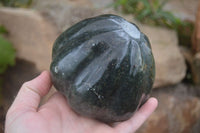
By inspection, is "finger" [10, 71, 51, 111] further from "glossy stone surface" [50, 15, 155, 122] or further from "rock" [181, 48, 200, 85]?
"rock" [181, 48, 200, 85]

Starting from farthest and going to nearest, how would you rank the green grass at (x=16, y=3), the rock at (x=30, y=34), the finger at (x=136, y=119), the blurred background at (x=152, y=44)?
1. the green grass at (x=16, y=3)
2. the rock at (x=30, y=34)
3. the blurred background at (x=152, y=44)
4. the finger at (x=136, y=119)

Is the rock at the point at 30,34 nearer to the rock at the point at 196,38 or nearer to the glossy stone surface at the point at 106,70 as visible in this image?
the glossy stone surface at the point at 106,70

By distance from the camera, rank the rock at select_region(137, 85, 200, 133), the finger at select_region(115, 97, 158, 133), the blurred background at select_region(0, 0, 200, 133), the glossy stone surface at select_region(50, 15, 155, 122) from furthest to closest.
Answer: the blurred background at select_region(0, 0, 200, 133), the rock at select_region(137, 85, 200, 133), the finger at select_region(115, 97, 158, 133), the glossy stone surface at select_region(50, 15, 155, 122)

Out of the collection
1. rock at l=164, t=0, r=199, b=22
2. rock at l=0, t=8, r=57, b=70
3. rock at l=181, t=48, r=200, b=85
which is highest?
rock at l=0, t=8, r=57, b=70

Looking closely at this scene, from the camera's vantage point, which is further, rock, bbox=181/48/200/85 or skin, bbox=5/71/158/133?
rock, bbox=181/48/200/85

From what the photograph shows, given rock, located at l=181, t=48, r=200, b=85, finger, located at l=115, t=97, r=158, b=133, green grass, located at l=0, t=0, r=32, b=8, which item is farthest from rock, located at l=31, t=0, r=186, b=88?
finger, located at l=115, t=97, r=158, b=133

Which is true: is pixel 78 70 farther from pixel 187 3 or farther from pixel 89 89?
pixel 187 3

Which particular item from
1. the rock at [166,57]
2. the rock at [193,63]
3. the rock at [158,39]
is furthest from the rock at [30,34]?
the rock at [193,63]

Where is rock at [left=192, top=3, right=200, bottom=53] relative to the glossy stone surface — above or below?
below
